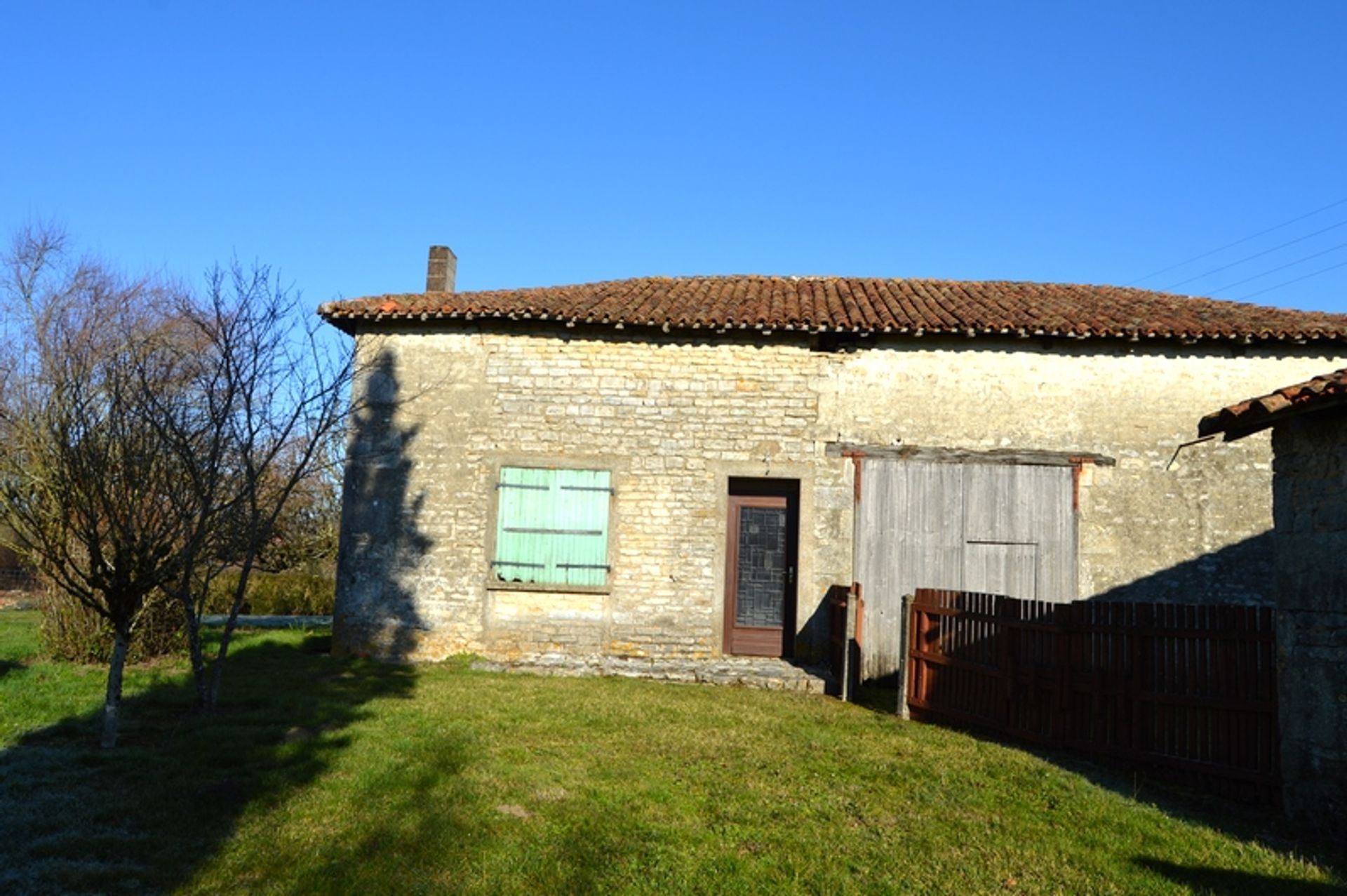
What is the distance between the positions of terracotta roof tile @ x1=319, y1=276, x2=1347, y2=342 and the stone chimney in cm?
155

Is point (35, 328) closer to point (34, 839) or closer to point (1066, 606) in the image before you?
point (34, 839)

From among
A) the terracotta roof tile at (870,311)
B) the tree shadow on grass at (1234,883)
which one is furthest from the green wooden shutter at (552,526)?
the tree shadow on grass at (1234,883)

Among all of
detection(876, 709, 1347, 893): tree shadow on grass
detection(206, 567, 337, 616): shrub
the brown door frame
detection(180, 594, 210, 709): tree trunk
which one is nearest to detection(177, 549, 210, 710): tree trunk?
detection(180, 594, 210, 709): tree trunk

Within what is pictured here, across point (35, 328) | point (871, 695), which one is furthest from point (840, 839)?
point (35, 328)

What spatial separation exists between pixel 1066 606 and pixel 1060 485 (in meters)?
3.99

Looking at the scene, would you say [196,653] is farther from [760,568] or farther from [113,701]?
[760,568]

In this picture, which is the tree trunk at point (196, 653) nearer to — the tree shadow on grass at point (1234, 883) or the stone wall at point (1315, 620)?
the tree shadow on grass at point (1234, 883)

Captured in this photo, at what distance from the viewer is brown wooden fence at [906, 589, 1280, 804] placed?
5.67 m

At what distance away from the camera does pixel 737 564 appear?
35.3 ft

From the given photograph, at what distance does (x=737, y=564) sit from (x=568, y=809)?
5.97 metres

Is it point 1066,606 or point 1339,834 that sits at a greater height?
point 1066,606

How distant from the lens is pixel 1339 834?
4797 millimetres

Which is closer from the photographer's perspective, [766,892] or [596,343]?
[766,892]

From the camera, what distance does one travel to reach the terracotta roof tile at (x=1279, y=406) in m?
4.95
